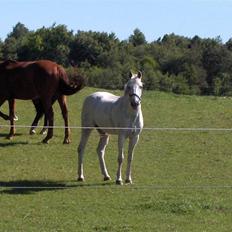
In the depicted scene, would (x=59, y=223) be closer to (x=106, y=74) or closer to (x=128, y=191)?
(x=128, y=191)

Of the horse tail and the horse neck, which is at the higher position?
the horse tail

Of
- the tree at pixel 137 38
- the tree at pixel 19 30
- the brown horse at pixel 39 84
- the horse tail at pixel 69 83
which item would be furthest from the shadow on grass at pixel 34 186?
the tree at pixel 19 30

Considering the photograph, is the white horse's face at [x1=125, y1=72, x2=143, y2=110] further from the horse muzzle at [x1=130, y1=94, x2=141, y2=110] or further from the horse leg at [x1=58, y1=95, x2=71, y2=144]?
the horse leg at [x1=58, y1=95, x2=71, y2=144]

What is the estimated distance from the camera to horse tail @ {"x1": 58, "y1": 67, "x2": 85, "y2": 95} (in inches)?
643

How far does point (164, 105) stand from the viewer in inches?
909

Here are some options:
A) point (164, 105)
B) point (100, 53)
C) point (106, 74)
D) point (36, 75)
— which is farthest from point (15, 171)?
point (100, 53)

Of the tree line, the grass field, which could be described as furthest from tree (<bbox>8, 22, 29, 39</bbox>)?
the grass field

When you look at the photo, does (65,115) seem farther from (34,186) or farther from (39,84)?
(34,186)

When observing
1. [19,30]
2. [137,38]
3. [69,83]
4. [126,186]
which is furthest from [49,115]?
[19,30]

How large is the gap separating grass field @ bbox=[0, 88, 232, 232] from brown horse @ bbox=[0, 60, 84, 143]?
2.69 feet

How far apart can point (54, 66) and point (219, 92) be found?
25.8 m

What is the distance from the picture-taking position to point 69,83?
16.4 metres

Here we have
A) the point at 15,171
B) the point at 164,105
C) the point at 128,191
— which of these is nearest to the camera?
the point at 128,191

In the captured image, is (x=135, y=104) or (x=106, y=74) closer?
(x=135, y=104)
